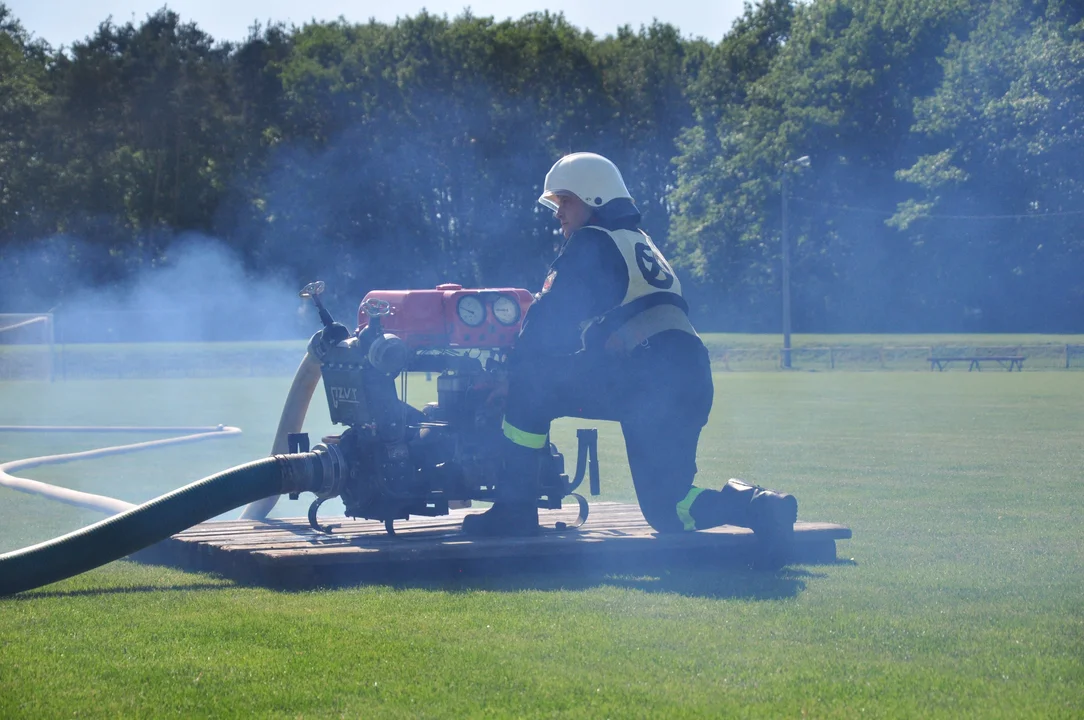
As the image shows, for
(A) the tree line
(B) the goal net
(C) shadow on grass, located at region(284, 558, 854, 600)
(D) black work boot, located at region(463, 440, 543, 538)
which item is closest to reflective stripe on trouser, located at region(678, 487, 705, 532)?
(C) shadow on grass, located at region(284, 558, 854, 600)

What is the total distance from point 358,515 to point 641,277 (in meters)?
1.81

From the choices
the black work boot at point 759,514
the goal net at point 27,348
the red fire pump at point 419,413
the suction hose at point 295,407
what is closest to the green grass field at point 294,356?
the goal net at point 27,348

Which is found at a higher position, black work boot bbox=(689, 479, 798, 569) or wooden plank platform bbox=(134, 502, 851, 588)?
black work boot bbox=(689, 479, 798, 569)

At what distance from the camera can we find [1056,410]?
1945 cm

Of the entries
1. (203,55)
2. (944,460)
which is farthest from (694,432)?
(203,55)

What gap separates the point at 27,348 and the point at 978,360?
26.3 meters

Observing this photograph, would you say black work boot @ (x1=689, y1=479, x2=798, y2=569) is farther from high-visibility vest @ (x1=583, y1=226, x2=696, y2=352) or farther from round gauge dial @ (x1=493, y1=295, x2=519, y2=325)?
round gauge dial @ (x1=493, y1=295, x2=519, y2=325)

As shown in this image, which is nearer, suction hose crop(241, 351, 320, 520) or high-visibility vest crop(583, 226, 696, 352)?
high-visibility vest crop(583, 226, 696, 352)

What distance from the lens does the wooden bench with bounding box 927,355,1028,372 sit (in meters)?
38.0

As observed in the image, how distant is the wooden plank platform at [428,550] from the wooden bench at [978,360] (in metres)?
32.6

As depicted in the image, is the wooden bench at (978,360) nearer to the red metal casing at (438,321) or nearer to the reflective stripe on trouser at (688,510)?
the reflective stripe on trouser at (688,510)

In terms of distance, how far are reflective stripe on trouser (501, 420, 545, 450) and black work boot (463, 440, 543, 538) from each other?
0.02 m

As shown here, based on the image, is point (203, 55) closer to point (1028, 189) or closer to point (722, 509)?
point (1028, 189)

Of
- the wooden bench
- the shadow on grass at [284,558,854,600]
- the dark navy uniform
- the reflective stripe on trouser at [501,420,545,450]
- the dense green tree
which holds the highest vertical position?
the dense green tree
